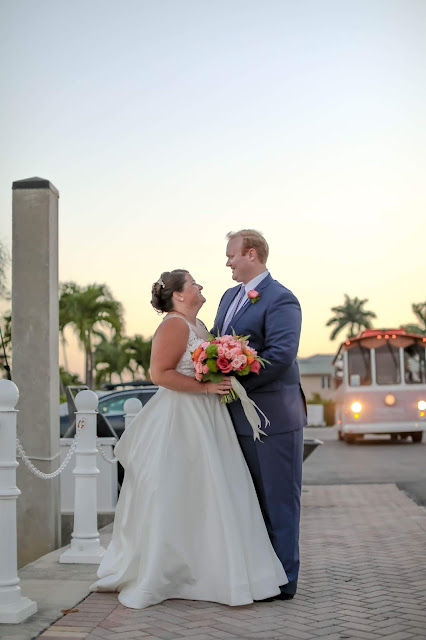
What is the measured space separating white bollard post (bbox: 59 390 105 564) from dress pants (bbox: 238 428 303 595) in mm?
2084

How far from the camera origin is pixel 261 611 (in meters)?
5.24

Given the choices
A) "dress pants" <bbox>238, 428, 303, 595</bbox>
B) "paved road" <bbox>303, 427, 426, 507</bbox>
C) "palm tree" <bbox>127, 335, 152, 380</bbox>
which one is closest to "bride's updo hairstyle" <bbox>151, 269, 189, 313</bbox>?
"dress pants" <bbox>238, 428, 303, 595</bbox>

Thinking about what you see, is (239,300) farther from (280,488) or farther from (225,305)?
(280,488)

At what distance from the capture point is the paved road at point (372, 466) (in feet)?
49.6

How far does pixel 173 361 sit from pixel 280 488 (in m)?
1.05

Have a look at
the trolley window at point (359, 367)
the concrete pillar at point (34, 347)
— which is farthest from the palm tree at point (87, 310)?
the concrete pillar at point (34, 347)

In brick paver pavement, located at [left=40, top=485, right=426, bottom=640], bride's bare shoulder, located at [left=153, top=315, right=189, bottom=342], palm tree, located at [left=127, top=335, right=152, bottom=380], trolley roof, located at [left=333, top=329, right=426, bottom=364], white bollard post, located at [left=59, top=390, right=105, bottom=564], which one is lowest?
brick paver pavement, located at [left=40, top=485, right=426, bottom=640]

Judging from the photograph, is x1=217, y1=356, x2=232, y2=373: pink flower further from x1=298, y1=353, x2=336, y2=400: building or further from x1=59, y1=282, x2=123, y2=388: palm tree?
x1=298, y1=353, x2=336, y2=400: building

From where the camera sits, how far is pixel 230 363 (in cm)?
540

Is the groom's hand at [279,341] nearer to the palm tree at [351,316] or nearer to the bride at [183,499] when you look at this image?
the bride at [183,499]

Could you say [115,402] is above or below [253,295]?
below

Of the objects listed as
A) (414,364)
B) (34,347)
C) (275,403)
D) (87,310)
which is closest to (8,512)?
(275,403)

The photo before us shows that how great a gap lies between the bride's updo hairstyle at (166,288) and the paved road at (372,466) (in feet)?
23.0

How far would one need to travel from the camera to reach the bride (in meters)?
5.40
